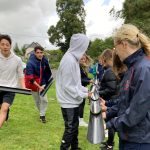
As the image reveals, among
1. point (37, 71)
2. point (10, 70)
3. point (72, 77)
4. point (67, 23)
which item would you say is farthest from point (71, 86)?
point (67, 23)

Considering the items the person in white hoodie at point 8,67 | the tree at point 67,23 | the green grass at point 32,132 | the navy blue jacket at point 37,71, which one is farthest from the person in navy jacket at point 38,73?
the tree at point 67,23

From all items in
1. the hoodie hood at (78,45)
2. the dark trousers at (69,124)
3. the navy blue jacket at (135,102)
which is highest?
the hoodie hood at (78,45)

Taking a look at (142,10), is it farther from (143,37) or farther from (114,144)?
(143,37)

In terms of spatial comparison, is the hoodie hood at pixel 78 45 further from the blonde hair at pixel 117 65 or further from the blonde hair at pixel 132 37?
the blonde hair at pixel 132 37

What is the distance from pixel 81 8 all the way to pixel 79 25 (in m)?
4.93

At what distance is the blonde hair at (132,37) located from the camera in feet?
11.6

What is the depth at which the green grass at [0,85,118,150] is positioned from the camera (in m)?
7.16

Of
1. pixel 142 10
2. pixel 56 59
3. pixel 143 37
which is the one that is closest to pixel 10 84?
pixel 143 37

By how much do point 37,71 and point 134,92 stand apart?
6157mm

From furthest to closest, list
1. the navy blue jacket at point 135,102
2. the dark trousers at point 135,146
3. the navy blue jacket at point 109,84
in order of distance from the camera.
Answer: the navy blue jacket at point 109,84, the dark trousers at point 135,146, the navy blue jacket at point 135,102

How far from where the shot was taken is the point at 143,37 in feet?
11.8

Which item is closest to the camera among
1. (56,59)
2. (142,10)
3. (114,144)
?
(114,144)

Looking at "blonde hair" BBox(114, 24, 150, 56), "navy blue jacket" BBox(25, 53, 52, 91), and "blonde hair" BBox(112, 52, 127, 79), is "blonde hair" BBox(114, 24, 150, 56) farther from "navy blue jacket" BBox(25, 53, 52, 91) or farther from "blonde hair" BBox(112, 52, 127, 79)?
"navy blue jacket" BBox(25, 53, 52, 91)

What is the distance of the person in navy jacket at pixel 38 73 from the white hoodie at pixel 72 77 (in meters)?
3.40
